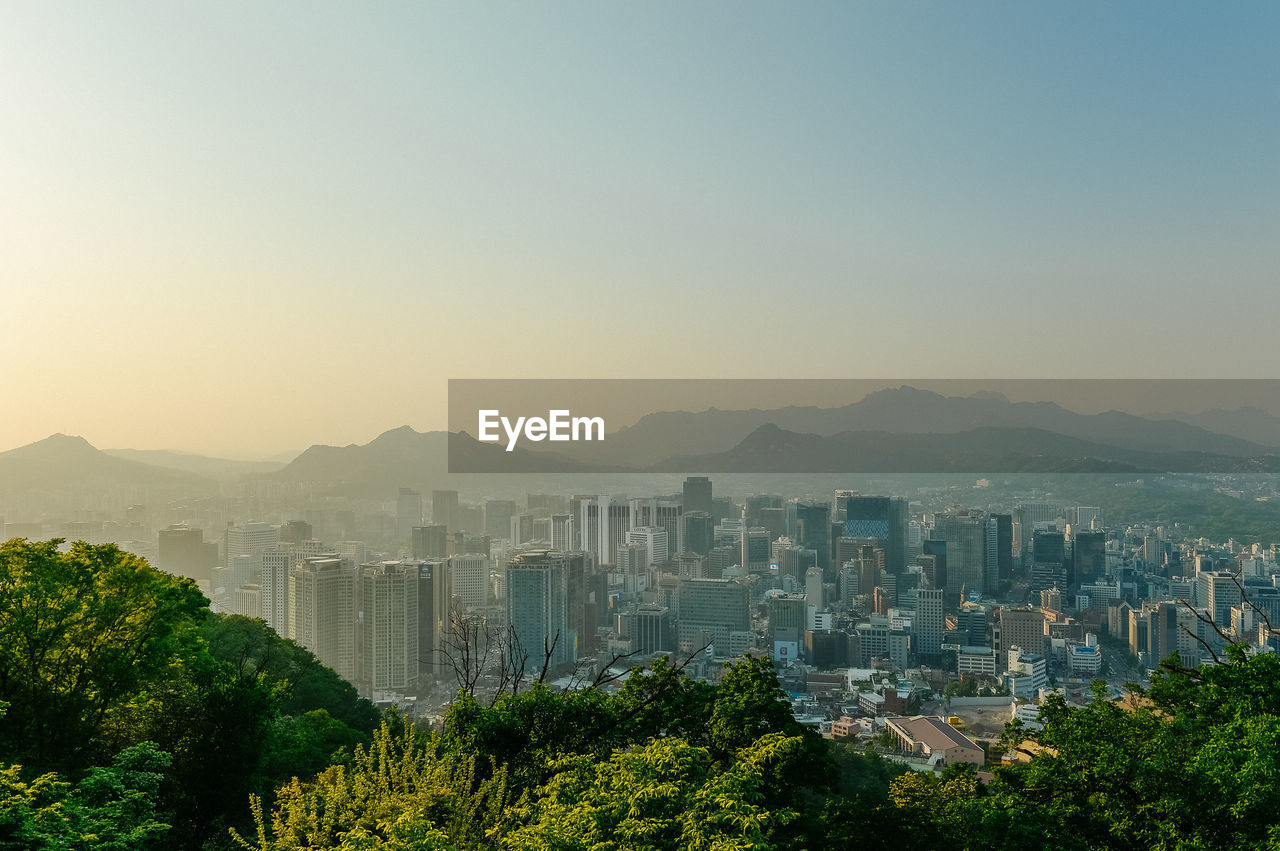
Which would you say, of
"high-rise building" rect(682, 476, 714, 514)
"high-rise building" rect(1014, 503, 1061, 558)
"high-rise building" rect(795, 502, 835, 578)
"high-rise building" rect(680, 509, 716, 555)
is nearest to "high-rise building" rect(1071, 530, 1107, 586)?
"high-rise building" rect(1014, 503, 1061, 558)

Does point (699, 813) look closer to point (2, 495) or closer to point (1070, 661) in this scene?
point (1070, 661)

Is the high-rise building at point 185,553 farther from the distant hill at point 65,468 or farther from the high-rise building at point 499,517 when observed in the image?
the high-rise building at point 499,517

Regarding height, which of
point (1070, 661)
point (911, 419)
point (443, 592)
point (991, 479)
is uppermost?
point (911, 419)

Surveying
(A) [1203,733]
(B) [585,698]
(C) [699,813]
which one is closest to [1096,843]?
(A) [1203,733]

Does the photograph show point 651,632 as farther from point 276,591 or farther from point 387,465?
point 387,465

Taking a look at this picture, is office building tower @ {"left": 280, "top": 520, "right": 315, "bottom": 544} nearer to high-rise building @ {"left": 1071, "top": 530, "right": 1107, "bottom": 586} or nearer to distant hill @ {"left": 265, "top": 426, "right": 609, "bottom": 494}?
distant hill @ {"left": 265, "top": 426, "right": 609, "bottom": 494}
